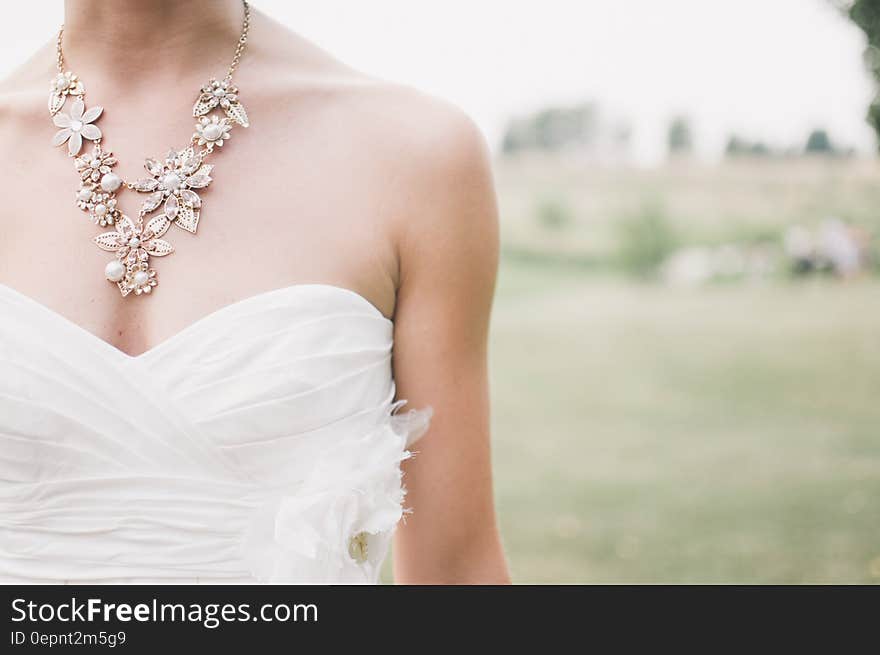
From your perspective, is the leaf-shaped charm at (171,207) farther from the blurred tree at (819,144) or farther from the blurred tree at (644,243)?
the blurred tree at (644,243)

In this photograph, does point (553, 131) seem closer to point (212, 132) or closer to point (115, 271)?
point (212, 132)

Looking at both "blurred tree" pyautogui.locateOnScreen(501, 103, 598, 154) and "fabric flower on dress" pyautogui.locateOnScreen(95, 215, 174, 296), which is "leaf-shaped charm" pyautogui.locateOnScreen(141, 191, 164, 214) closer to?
"fabric flower on dress" pyautogui.locateOnScreen(95, 215, 174, 296)

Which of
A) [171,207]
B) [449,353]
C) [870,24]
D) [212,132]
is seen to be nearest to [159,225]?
[171,207]

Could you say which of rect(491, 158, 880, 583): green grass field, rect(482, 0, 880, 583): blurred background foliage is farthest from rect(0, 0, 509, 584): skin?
rect(482, 0, 880, 583): blurred background foliage

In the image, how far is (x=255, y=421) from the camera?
1320 millimetres

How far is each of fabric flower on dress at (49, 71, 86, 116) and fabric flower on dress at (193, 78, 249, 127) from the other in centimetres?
21

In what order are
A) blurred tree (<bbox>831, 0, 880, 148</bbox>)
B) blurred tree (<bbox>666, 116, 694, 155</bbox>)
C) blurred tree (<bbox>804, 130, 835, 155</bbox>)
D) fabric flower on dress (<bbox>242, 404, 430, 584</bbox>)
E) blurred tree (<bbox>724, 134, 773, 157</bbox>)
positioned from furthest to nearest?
blurred tree (<bbox>666, 116, 694, 155</bbox>)
blurred tree (<bbox>724, 134, 773, 157</bbox>)
blurred tree (<bbox>804, 130, 835, 155</bbox>)
blurred tree (<bbox>831, 0, 880, 148</bbox>)
fabric flower on dress (<bbox>242, 404, 430, 584</bbox>)

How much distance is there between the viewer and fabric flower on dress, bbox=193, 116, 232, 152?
1.49 m

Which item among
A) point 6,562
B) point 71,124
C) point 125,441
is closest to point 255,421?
point 125,441

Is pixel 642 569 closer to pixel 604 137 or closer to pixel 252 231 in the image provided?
pixel 604 137

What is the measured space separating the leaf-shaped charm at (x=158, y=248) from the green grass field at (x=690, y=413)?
4.62 m

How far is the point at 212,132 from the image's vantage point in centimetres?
149

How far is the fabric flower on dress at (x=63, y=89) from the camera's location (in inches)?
60.7
